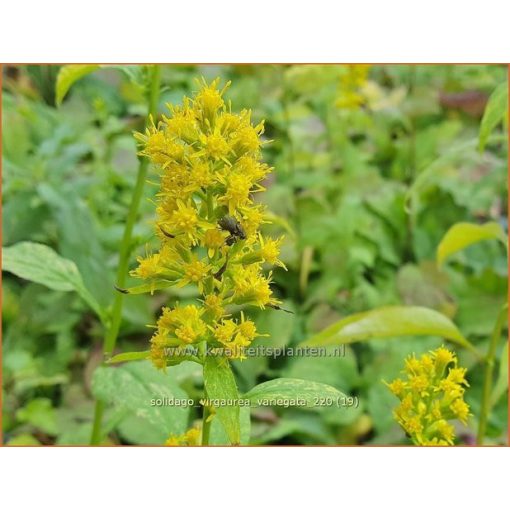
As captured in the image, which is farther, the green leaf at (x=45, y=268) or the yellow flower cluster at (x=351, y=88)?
the yellow flower cluster at (x=351, y=88)

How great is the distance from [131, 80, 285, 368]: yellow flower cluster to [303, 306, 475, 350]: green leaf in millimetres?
202

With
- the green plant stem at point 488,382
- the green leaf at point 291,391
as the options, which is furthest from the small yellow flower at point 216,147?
the green plant stem at point 488,382

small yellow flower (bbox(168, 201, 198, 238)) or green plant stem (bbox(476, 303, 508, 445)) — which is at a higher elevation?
small yellow flower (bbox(168, 201, 198, 238))

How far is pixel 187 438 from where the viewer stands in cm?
90

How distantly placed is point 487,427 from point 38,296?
72cm

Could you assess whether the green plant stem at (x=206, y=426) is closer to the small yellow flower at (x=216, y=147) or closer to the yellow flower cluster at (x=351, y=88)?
the small yellow flower at (x=216, y=147)

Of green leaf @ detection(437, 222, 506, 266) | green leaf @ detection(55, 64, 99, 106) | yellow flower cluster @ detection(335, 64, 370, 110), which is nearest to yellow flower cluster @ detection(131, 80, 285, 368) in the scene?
green leaf @ detection(55, 64, 99, 106)

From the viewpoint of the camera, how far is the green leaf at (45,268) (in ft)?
3.01

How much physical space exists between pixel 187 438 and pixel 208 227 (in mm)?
297

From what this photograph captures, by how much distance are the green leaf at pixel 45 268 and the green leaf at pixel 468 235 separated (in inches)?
18.9

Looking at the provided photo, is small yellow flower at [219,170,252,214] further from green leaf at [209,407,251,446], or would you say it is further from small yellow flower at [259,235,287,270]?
green leaf at [209,407,251,446]

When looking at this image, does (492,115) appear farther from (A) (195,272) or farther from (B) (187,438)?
(B) (187,438)

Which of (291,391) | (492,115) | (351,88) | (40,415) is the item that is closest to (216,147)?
(291,391)

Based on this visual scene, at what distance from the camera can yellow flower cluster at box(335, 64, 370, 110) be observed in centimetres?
135
